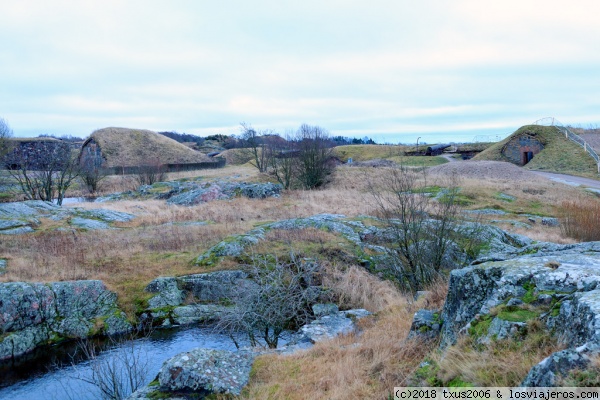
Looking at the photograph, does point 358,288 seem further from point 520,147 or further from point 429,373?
point 520,147

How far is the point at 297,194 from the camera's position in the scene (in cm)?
3036

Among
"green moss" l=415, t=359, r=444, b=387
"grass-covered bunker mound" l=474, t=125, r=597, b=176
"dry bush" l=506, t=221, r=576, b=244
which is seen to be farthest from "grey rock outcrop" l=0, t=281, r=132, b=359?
"grass-covered bunker mound" l=474, t=125, r=597, b=176

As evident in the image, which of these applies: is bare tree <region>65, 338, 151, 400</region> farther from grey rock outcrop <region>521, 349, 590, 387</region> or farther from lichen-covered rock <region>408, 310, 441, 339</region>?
grey rock outcrop <region>521, 349, 590, 387</region>

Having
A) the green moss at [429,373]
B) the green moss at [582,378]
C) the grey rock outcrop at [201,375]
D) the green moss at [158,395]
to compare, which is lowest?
the green moss at [158,395]

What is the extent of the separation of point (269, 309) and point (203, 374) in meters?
4.69

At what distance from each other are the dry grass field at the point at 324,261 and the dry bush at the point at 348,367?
0.6 inches

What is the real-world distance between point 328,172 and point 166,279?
23.4 meters

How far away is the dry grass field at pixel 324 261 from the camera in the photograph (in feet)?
16.3

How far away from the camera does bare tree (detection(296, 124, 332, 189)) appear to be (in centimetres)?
3378

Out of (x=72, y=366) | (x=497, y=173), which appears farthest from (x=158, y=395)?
(x=497, y=173)

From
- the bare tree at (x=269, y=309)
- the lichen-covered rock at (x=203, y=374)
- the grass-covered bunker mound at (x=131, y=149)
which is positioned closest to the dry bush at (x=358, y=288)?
the bare tree at (x=269, y=309)

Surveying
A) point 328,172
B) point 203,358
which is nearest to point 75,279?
point 203,358

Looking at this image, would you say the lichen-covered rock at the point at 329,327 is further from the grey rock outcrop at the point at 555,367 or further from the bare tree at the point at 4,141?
the bare tree at the point at 4,141

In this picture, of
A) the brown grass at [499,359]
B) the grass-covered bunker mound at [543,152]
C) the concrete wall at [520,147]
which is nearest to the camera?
the brown grass at [499,359]
